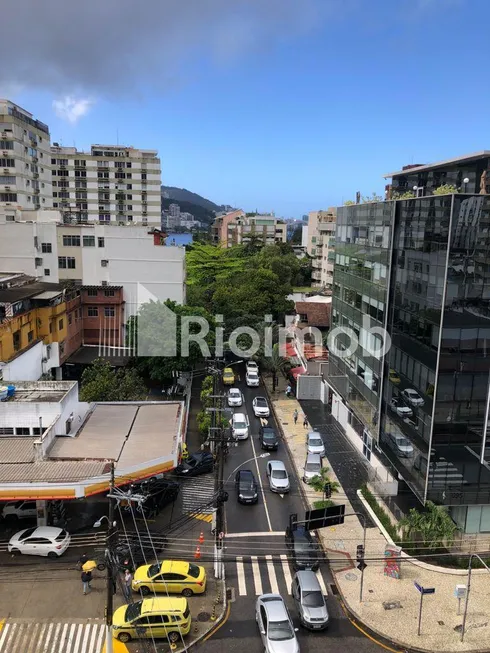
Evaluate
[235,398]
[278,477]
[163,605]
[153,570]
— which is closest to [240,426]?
[235,398]

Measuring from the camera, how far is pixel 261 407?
116 feet

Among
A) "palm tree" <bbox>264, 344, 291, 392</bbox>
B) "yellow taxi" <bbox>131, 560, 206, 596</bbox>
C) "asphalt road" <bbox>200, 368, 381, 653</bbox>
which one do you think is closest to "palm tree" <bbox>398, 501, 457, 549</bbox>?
"asphalt road" <bbox>200, 368, 381, 653</bbox>

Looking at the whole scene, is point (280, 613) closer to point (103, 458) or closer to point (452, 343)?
point (103, 458)

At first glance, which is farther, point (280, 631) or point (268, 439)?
point (268, 439)

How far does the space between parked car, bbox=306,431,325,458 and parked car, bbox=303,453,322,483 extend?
4.93ft

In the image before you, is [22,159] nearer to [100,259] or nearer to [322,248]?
[100,259]

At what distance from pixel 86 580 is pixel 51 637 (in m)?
2.01

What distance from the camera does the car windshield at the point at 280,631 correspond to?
15125mm

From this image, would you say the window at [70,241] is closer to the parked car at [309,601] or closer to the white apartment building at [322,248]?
the parked car at [309,601]

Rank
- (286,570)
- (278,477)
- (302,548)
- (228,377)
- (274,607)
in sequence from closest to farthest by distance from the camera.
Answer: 1. (274,607)
2. (286,570)
3. (302,548)
4. (278,477)
5. (228,377)

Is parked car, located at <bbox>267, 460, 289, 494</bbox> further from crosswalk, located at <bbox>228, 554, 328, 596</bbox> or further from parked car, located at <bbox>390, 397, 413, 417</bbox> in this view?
parked car, located at <bbox>390, 397, 413, 417</bbox>

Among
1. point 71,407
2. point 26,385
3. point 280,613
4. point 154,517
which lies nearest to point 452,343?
point 280,613

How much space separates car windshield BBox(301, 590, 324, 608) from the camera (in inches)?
650

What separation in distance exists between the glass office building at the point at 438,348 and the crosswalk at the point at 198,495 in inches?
344
